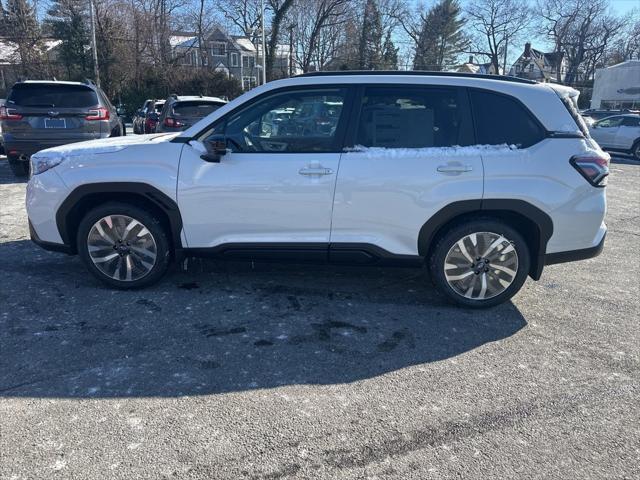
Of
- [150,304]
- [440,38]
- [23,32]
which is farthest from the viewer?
[440,38]

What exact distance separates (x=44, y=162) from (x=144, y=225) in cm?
106

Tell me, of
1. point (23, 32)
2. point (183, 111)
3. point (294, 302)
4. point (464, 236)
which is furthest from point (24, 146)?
point (23, 32)

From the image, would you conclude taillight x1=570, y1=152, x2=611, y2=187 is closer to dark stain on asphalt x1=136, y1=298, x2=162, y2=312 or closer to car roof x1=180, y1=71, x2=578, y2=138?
car roof x1=180, y1=71, x2=578, y2=138

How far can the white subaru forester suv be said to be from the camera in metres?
3.98

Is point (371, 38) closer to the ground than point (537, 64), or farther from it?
farther from it

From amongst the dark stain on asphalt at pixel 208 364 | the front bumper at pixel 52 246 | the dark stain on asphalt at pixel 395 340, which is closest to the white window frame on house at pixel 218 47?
the front bumper at pixel 52 246

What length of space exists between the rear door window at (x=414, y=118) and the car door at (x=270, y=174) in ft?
0.73

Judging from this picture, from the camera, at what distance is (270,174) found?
4.03 meters

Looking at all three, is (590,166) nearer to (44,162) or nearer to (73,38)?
(44,162)

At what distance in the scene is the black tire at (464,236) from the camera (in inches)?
160

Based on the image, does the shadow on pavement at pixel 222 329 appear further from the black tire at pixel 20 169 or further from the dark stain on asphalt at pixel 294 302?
the black tire at pixel 20 169

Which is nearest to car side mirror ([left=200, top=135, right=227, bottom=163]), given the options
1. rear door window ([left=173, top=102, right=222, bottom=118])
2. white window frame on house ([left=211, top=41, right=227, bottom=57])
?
rear door window ([left=173, top=102, right=222, bottom=118])

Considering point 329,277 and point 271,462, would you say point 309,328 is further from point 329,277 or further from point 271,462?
point 271,462

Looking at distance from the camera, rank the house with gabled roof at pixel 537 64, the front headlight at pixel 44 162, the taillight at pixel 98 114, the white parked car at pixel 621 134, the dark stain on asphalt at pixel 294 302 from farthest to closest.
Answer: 1. the house with gabled roof at pixel 537 64
2. the white parked car at pixel 621 134
3. the taillight at pixel 98 114
4. the front headlight at pixel 44 162
5. the dark stain on asphalt at pixel 294 302
